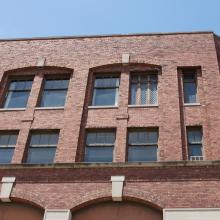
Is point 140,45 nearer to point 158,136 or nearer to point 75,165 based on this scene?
point 158,136

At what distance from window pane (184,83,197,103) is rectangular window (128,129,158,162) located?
2.56 meters

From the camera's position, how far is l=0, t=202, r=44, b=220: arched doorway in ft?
55.6

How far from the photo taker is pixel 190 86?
21578 millimetres

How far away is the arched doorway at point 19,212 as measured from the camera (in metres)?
16.9

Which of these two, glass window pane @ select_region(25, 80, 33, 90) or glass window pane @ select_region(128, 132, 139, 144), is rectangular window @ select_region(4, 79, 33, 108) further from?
glass window pane @ select_region(128, 132, 139, 144)

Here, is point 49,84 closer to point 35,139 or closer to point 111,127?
point 35,139

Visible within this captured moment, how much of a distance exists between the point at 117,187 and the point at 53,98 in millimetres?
6847

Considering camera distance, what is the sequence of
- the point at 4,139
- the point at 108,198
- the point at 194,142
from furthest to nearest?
the point at 4,139
the point at 194,142
the point at 108,198

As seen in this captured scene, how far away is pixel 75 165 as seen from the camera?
17719 millimetres

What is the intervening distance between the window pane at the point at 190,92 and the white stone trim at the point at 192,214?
6.33 metres

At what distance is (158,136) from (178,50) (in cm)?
552

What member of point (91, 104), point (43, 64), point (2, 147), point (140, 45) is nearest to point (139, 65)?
point (140, 45)

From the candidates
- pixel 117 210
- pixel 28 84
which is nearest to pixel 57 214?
pixel 117 210

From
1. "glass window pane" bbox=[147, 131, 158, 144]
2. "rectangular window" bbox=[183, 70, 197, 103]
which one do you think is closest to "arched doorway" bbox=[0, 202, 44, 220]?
"glass window pane" bbox=[147, 131, 158, 144]
